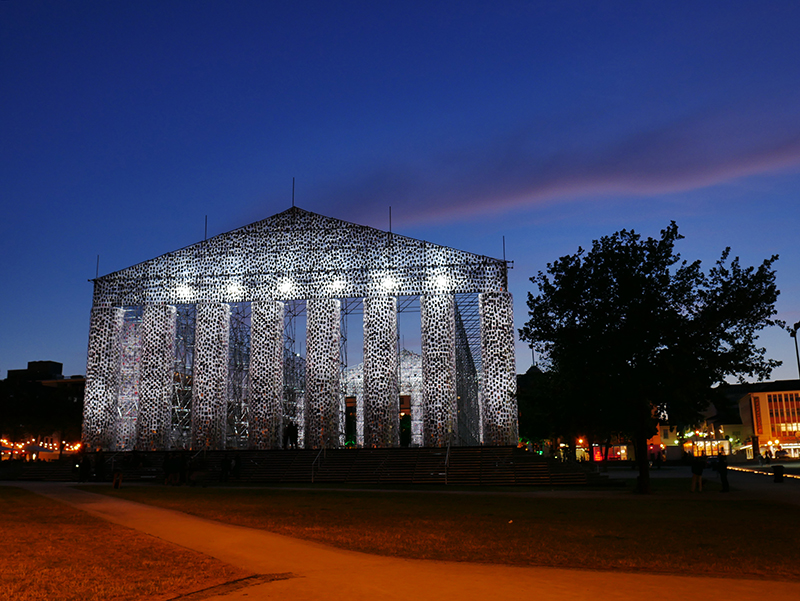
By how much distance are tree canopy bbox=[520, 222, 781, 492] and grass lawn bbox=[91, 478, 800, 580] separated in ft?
12.1

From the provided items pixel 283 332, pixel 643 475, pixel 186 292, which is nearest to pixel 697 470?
pixel 643 475

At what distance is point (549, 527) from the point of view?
42.9ft

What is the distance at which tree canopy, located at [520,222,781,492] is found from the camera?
2306 centimetres

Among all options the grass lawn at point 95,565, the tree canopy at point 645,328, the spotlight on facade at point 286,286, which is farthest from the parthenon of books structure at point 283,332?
the grass lawn at point 95,565

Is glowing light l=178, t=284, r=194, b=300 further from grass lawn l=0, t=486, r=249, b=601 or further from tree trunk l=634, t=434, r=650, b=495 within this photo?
grass lawn l=0, t=486, r=249, b=601

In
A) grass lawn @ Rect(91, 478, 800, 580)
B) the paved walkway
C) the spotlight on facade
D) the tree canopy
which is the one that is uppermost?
the spotlight on facade

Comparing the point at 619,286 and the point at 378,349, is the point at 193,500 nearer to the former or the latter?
the point at 619,286

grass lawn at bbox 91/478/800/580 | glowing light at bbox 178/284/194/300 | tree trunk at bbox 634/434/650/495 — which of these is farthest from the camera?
glowing light at bbox 178/284/194/300

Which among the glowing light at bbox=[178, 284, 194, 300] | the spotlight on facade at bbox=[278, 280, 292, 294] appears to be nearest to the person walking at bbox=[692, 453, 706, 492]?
the spotlight on facade at bbox=[278, 280, 292, 294]

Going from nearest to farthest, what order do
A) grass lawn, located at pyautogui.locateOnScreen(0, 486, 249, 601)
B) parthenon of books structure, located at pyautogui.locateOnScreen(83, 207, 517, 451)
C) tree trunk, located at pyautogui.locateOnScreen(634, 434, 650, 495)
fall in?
grass lawn, located at pyautogui.locateOnScreen(0, 486, 249, 601) → tree trunk, located at pyautogui.locateOnScreen(634, 434, 650, 495) → parthenon of books structure, located at pyautogui.locateOnScreen(83, 207, 517, 451)

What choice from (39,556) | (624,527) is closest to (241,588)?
(39,556)

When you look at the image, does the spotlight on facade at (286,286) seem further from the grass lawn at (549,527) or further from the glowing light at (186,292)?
the grass lawn at (549,527)

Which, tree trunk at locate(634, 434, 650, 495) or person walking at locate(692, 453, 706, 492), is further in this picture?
person walking at locate(692, 453, 706, 492)

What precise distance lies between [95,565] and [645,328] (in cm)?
1874
